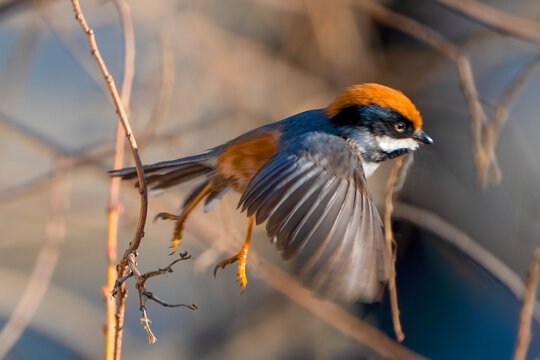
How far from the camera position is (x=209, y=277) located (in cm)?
494

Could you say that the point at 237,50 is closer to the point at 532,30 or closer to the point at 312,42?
the point at 312,42

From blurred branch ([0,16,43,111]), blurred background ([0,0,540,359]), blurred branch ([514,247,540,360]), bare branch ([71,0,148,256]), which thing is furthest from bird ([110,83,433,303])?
blurred background ([0,0,540,359])

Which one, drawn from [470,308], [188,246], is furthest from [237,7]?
[470,308]

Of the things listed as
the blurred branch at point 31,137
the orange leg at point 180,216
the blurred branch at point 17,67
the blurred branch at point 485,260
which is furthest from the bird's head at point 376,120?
the blurred branch at point 17,67

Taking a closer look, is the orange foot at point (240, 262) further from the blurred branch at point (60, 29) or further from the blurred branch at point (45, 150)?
the blurred branch at point (60, 29)

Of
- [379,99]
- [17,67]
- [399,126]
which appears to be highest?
[17,67]

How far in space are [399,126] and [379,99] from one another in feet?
0.44

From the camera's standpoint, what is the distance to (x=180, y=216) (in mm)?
2354

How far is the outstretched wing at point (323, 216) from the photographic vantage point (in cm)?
185

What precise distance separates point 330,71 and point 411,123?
279 centimetres

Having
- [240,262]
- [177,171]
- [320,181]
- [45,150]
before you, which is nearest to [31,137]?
[45,150]

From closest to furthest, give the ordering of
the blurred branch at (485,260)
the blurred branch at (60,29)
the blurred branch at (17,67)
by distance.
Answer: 1. the blurred branch at (485,260)
2. the blurred branch at (60,29)
3. the blurred branch at (17,67)

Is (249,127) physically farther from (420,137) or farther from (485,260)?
(485,260)

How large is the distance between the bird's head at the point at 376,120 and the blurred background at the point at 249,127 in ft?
5.33
